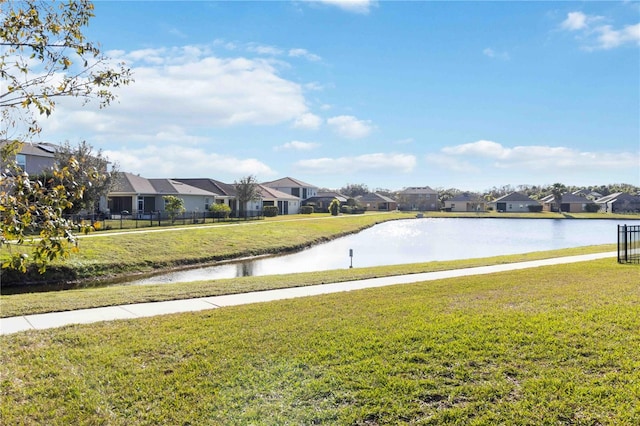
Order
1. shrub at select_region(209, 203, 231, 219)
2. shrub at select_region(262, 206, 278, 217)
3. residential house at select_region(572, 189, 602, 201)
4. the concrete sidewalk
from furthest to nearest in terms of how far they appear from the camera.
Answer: residential house at select_region(572, 189, 602, 201) < shrub at select_region(262, 206, 278, 217) < shrub at select_region(209, 203, 231, 219) < the concrete sidewalk

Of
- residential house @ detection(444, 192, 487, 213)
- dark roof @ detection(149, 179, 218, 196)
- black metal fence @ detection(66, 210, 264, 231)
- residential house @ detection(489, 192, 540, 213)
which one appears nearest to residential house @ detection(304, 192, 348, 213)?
residential house @ detection(444, 192, 487, 213)

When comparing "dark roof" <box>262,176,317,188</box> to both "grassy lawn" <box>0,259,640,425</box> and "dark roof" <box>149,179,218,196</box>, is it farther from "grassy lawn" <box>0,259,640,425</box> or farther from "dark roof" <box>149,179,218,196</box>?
"grassy lawn" <box>0,259,640,425</box>

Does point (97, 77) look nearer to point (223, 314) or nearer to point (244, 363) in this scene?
point (244, 363)

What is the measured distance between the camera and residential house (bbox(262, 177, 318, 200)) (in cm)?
7481

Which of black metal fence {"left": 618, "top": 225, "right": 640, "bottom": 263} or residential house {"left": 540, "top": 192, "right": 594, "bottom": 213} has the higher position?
Result: residential house {"left": 540, "top": 192, "right": 594, "bottom": 213}

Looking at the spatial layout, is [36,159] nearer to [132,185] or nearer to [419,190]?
[132,185]

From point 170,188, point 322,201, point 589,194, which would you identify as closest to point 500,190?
point 589,194

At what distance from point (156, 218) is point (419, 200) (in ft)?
237

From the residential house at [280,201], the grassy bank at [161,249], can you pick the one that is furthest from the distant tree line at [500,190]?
the grassy bank at [161,249]

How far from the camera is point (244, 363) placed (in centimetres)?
573

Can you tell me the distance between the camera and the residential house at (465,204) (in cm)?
9406

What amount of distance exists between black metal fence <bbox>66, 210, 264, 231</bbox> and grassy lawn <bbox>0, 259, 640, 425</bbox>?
22924 millimetres

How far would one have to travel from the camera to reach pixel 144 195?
41.4m

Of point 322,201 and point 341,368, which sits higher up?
point 322,201
